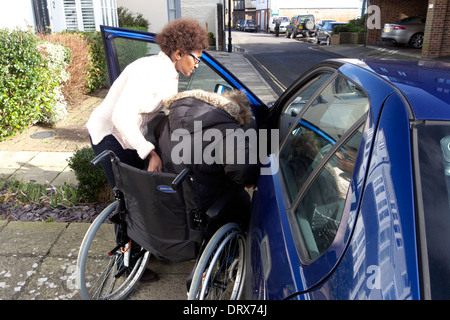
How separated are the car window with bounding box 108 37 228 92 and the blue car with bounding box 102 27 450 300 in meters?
1.40

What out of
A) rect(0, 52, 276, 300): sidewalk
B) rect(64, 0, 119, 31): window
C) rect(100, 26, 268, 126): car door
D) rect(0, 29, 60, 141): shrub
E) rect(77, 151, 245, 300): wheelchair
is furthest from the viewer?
rect(64, 0, 119, 31): window

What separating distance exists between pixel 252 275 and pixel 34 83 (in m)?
5.02

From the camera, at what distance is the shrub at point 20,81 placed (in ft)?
17.4

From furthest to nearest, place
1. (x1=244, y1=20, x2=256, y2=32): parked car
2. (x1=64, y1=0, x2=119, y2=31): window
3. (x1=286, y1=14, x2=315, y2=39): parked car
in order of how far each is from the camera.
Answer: (x1=244, y1=20, x2=256, y2=32): parked car → (x1=286, y1=14, x2=315, y2=39): parked car → (x1=64, y1=0, x2=119, y2=31): window

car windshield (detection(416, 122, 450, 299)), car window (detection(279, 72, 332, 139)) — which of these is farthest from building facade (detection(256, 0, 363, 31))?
car windshield (detection(416, 122, 450, 299))

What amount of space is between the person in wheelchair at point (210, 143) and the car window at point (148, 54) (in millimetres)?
951

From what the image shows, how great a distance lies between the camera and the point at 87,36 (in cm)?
905

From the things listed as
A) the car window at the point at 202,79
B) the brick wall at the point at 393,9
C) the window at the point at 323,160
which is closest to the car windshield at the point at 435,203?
the window at the point at 323,160

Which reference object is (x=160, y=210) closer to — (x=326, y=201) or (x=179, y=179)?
(x=179, y=179)

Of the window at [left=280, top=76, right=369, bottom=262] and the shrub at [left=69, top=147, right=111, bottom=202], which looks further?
the shrub at [left=69, top=147, right=111, bottom=202]

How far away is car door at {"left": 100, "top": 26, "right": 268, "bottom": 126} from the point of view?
3025 millimetres

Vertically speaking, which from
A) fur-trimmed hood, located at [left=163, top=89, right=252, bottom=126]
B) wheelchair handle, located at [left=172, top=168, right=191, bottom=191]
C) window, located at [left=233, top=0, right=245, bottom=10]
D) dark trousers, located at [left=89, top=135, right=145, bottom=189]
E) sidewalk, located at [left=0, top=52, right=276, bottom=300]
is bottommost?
sidewalk, located at [left=0, top=52, right=276, bottom=300]

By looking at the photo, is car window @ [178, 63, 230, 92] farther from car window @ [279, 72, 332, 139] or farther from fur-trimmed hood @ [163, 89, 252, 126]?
fur-trimmed hood @ [163, 89, 252, 126]

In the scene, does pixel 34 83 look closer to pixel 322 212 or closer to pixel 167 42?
pixel 167 42
